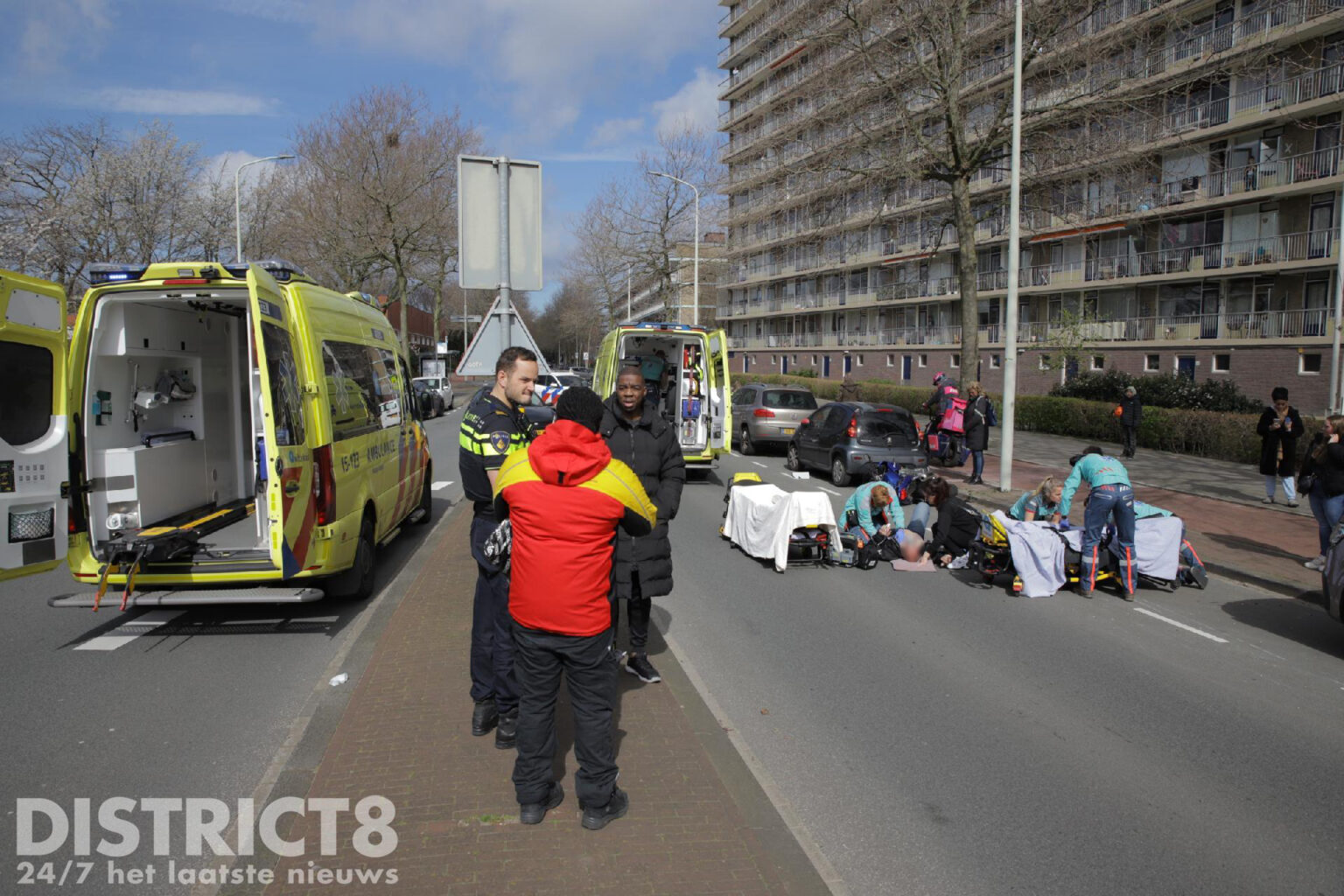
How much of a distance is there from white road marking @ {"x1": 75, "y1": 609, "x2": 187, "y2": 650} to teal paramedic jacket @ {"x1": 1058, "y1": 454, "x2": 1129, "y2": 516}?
26.2 feet

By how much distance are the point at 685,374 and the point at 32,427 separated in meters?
11.4

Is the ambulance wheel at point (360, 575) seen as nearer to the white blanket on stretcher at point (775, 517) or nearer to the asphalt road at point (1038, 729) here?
the asphalt road at point (1038, 729)

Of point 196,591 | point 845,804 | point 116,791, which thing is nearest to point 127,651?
point 196,591

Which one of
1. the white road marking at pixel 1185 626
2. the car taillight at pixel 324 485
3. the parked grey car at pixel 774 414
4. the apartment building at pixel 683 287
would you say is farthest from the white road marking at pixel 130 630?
the apartment building at pixel 683 287

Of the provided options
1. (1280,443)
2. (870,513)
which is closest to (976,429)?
(1280,443)

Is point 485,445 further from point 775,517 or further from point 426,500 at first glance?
point 426,500

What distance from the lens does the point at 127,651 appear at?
6.05 metres

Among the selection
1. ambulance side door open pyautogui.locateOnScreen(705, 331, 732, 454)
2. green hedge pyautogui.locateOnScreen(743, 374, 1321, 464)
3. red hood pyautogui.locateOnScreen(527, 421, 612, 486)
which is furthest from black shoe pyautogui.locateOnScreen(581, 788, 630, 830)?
green hedge pyautogui.locateOnScreen(743, 374, 1321, 464)

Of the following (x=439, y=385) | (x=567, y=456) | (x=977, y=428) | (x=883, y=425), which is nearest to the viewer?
(x=567, y=456)

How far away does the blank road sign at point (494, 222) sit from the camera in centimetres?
698

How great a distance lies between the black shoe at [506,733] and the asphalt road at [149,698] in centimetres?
117

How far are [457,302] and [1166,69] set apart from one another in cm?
5665

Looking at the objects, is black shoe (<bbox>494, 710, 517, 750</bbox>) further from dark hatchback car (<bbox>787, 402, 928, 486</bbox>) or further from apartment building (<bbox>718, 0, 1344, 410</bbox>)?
apartment building (<bbox>718, 0, 1344, 410</bbox>)

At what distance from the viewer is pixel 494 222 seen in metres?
7.09
